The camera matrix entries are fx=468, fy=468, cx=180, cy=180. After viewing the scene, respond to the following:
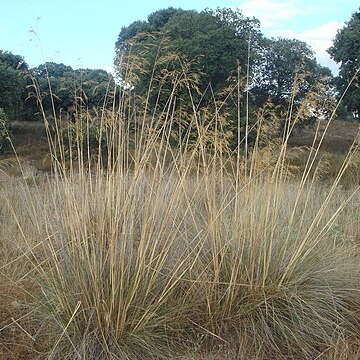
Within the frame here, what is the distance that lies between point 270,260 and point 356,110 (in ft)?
64.1

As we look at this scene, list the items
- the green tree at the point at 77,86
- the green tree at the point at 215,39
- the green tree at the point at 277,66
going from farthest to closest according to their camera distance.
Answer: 1. the green tree at the point at 277,66
2. the green tree at the point at 215,39
3. the green tree at the point at 77,86

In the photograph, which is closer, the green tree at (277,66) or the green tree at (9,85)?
the green tree at (277,66)

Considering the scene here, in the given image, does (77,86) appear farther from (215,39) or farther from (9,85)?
(9,85)

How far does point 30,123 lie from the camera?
24.4 metres

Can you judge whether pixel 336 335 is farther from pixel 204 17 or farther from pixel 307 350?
pixel 204 17

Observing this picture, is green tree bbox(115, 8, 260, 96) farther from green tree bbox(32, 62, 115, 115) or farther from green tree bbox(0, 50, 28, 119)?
green tree bbox(32, 62, 115, 115)

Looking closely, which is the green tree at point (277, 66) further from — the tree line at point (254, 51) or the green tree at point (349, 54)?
the green tree at point (349, 54)

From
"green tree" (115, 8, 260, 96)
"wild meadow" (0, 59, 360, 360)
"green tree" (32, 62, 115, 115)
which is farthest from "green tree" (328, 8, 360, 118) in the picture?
"wild meadow" (0, 59, 360, 360)

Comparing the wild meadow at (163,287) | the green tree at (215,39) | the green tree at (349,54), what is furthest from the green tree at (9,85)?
the wild meadow at (163,287)

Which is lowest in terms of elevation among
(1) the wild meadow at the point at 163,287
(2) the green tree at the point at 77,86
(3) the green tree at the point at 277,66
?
(1) the wild meadow at the point at 163,287

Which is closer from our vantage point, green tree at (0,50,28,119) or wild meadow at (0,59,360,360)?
wild meadow at (0,59,360,360)

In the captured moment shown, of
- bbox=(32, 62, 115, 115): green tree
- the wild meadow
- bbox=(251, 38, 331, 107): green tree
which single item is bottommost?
the wild meadow

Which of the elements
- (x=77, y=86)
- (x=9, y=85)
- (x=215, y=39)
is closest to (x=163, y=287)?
(x=77, y=86)

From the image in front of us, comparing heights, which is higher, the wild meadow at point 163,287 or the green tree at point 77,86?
the green tree at point 77,86
